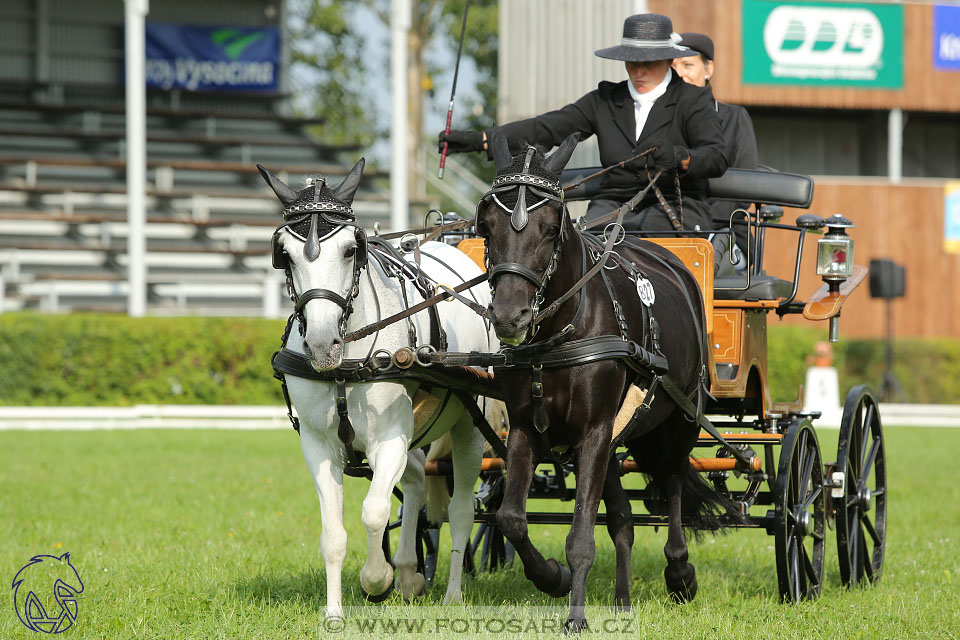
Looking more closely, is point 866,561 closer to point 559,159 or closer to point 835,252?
point 835,252

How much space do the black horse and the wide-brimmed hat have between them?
111 centimetres

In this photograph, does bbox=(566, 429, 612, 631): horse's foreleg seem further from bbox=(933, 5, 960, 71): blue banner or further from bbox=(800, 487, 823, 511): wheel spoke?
bbox=(933, 5, 960, 71): blue banner

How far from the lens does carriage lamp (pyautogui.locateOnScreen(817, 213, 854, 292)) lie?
21.1 feet

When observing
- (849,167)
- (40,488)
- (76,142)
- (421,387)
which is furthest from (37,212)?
(421,387)

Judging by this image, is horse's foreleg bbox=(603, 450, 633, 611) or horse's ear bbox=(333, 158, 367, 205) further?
horse's foreleg bbox=(603, 450, 633, 611)

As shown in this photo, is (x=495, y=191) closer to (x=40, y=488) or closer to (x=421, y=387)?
(x=421, y=387)

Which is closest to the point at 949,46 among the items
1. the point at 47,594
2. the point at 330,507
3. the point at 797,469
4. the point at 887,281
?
the point at 887,281

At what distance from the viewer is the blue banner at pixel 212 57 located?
27641 mm

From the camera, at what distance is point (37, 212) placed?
2261 centimetres

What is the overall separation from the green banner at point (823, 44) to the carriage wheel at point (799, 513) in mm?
18615

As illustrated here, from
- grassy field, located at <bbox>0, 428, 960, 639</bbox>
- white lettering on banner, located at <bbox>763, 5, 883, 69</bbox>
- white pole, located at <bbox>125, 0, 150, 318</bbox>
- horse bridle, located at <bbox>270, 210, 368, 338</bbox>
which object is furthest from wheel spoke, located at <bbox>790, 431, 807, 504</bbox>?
white lettering on banner, located at <bbox>763, 5, 883, 69</bbox>

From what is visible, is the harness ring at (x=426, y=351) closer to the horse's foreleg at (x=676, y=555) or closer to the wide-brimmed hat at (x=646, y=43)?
the horse's foreleg at (x=676, y=555)

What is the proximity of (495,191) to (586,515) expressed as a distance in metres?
1.33

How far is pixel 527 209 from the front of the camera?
4.50 m
